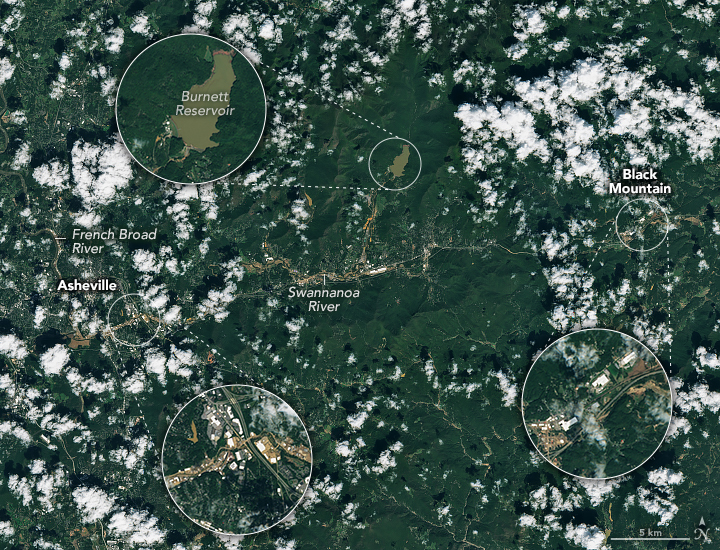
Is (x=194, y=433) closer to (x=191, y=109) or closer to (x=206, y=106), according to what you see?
(x=191, y=109)

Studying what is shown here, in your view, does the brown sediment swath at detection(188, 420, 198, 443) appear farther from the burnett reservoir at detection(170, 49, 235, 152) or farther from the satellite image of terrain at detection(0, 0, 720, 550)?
the burnett reservoir at detection(170, 49, 235, 152)

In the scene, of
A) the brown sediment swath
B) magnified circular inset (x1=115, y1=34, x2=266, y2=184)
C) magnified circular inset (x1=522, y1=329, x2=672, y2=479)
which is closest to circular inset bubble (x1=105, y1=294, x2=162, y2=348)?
the brown sediment swath

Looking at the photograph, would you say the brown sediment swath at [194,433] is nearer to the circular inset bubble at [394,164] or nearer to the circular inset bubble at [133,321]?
the circular inset bubble at [133,321]

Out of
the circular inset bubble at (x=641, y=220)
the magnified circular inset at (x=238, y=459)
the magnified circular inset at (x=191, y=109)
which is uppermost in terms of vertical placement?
the magnified circular inset at (x=191, y=109)

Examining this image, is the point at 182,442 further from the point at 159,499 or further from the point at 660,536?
the point at 660,536

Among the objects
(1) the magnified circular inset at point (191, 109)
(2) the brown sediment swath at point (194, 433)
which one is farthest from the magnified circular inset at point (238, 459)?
(1) the magnified circular inset at point (191, 109)

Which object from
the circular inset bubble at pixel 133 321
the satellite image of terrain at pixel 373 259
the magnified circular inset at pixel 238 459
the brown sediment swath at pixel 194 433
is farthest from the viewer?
the circular inset bubble at pixel 133 321

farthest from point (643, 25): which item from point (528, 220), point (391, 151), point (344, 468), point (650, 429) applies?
point (344, 468)
